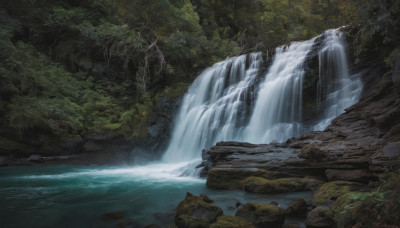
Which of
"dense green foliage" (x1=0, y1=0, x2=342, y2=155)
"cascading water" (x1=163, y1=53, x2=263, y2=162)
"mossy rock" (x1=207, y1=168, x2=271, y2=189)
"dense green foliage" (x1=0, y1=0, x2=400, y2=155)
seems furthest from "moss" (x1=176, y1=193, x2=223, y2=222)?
"dense green foliage" (x1=0, y1=0, x2=342, y2=155)

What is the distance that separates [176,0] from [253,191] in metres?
17.0

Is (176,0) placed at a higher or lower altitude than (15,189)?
higher

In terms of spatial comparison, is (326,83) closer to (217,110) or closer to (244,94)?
(244,94)

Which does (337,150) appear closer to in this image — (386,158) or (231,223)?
(386,158)

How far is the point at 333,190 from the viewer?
4.88m

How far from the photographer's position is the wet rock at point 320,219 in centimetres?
365

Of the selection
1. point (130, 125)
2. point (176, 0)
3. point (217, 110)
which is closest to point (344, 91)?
point (217, 110)

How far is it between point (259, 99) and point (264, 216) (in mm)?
8978

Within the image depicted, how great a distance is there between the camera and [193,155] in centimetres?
1302

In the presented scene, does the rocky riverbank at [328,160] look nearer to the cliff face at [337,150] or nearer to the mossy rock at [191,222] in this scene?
the cliff face at [337,150]

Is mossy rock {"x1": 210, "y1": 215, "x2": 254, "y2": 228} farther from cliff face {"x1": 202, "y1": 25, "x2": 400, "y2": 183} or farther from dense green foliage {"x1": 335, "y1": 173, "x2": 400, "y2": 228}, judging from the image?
cliff face {"x1": 202, "y1": 25, "x2": 400, "y2": 183}

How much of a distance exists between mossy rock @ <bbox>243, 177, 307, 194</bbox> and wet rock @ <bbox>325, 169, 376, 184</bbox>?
615 millimetres

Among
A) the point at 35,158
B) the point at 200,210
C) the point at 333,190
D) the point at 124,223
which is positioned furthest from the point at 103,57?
the point at 333,190

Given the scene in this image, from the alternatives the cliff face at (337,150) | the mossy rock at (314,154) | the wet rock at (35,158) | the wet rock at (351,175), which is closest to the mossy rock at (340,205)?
the cliff face at (337,150)
